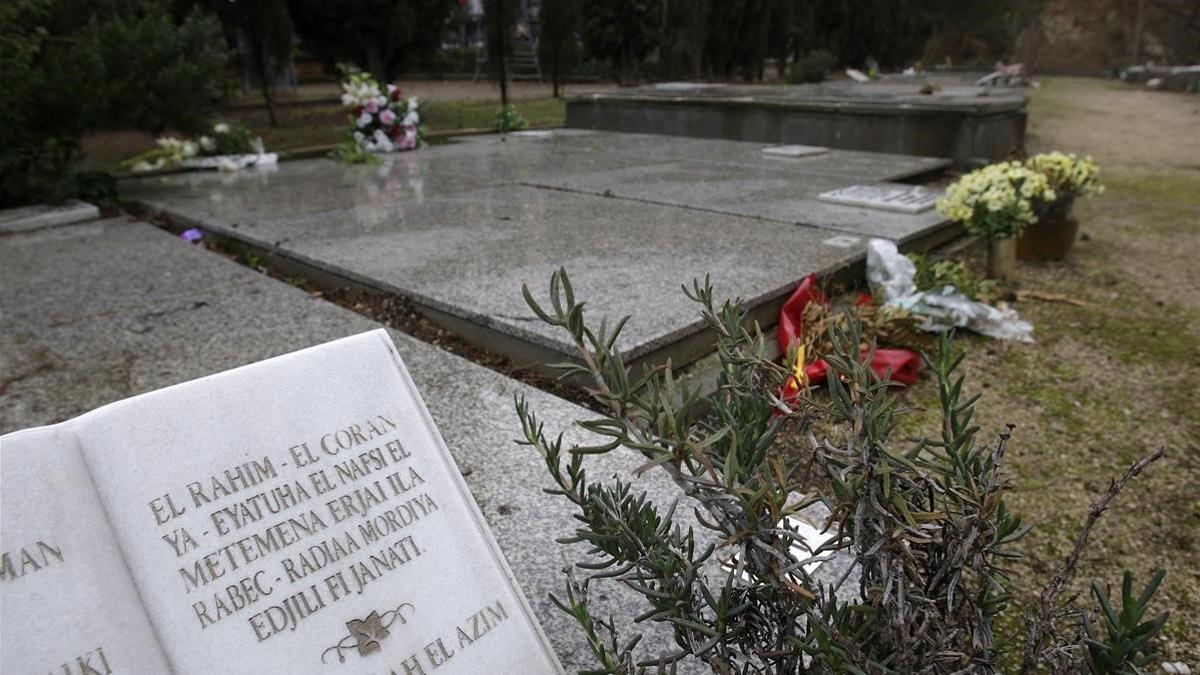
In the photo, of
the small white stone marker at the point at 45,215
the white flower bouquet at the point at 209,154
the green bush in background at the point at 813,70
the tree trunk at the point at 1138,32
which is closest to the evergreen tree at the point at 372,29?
the white flower bouquet at the point at 209,154

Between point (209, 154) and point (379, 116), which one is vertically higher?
point (379, 116)

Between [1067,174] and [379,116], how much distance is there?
17.1 feet

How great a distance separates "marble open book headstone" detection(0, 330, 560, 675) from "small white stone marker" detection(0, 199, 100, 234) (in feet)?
13.9

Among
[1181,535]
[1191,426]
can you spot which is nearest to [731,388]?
[1181,535]

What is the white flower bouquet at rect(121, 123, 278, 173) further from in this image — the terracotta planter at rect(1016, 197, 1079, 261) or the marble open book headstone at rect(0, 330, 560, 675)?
the marble open book headstone at rect(0, 330, 560, 675)

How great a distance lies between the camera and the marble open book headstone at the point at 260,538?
0.90 meters

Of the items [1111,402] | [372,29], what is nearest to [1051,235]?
[1111,402]

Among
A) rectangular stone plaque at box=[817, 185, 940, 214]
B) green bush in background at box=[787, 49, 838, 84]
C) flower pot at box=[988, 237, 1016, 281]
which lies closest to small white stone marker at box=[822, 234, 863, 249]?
flower pot at box=[988, 237, 1016, 281]

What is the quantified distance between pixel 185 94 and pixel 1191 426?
211 inches

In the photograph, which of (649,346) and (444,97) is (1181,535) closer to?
(649,346)

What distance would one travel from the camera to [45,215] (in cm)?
445

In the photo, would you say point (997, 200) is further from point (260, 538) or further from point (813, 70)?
point (813, 70)

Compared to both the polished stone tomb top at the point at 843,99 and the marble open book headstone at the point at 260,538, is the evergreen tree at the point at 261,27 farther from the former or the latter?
the marble open book headstone at the point at 260,538

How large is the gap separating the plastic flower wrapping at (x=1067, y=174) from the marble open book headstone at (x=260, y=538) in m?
3.74
